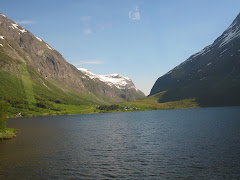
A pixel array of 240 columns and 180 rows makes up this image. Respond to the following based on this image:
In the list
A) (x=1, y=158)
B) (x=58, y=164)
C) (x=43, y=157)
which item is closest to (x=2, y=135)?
(x=1, y=158)

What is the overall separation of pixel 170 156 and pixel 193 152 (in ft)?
22.9

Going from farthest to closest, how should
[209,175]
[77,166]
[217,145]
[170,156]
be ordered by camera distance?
[217,145] < [170,156] < [77,166] < [209,175]

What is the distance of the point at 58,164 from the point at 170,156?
26262 mm

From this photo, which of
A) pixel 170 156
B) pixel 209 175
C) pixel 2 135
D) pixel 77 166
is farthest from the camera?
pixel 2 135

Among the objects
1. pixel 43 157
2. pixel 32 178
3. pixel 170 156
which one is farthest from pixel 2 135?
pixel 170 156

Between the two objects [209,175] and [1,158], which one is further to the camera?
[1,158]

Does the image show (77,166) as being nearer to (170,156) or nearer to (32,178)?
(32,178)

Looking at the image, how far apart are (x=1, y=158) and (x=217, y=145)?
5773 centimetres

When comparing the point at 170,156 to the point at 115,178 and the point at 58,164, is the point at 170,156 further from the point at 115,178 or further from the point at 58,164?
the point at 58,164

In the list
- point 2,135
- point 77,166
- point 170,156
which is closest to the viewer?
point 77,166

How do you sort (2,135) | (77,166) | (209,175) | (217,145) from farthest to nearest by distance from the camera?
(2,135) → (217,145) → (77,166) → (209,175)

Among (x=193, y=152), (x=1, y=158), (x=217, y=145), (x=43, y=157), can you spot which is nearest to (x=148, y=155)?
(x=193, y=152)

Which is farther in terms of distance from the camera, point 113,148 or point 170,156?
point 113,148

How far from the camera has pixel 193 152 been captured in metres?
52.2
